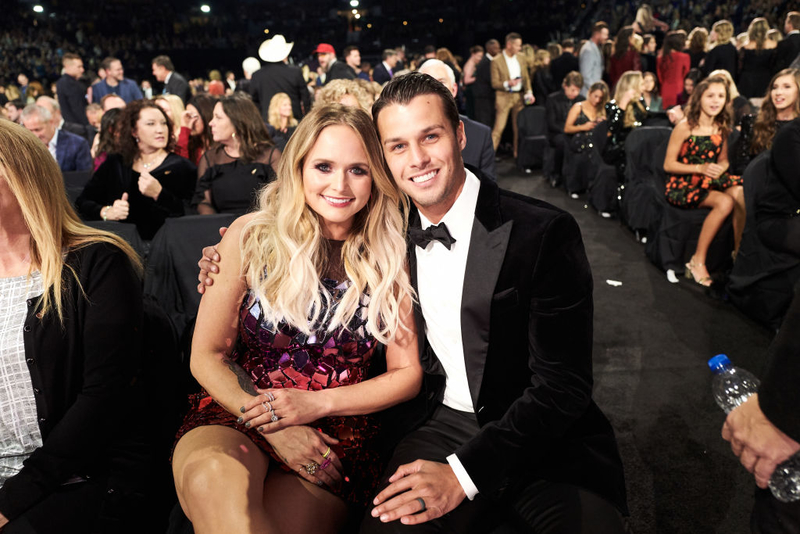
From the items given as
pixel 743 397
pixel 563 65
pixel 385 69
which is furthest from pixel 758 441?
pixel 385 69

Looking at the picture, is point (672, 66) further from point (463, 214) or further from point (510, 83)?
point (463, 214)

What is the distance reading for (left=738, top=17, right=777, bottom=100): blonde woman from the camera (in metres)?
6.38

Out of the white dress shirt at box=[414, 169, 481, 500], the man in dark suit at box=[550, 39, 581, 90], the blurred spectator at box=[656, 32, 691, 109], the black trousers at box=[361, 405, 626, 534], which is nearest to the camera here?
the black trousers at box=[361, 405, 626, 534]

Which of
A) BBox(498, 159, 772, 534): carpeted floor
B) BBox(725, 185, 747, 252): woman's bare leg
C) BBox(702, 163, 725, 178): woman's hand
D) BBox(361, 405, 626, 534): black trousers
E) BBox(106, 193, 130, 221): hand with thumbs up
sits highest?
BBox(106, 193, 130, 221): hand with thumbs up

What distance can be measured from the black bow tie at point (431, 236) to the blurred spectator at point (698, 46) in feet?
23.2

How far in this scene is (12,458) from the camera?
4.95 ft

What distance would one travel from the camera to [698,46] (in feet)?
23.6

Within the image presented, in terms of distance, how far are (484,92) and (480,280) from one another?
7.68m

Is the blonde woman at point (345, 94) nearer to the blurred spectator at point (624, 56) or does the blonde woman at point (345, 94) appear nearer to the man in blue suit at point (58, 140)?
the man in blue suit at point (58, 140)

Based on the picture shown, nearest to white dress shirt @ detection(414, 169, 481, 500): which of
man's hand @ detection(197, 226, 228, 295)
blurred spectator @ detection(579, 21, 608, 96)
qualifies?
man's hand @ detection(197, 226, 228, 295)

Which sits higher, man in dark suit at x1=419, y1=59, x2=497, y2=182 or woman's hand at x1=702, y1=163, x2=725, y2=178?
man in dark suit at x1=419, y1=59, x2=497, y2=182

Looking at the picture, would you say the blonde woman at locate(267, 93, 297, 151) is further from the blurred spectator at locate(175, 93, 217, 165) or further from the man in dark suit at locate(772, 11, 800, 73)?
the man in dark suit at locate(772, 11, 800, 73)

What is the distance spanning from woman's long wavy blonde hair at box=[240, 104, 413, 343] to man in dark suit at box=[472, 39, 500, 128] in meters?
7.27

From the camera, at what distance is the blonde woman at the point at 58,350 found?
1.45 m
